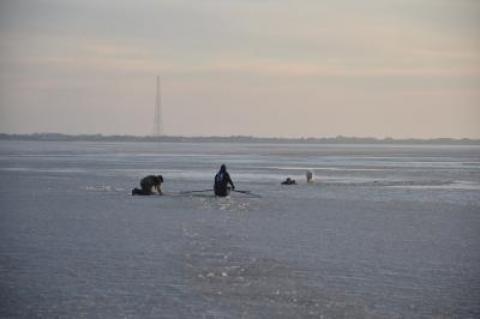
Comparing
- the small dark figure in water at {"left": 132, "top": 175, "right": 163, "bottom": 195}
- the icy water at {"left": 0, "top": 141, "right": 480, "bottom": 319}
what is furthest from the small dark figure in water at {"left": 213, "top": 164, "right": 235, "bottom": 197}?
the small dark figure in water at {"left": 132, "top": 175, "right": 163, "bottom": 195}

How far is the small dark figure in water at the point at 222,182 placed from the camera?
29.5 m

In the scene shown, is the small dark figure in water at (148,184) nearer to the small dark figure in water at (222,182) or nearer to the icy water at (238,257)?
the icy water at (238,257)

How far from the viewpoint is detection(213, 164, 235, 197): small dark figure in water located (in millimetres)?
29516

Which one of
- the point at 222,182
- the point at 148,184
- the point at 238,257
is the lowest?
the point at 238,257

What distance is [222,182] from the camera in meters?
29.8

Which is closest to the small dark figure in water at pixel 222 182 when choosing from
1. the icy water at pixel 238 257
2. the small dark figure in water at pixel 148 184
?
the icy water at pixel 238 257

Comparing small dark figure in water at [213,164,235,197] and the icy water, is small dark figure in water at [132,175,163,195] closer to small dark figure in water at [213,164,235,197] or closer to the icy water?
the icy water

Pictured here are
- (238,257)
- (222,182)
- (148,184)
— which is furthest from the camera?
(148,184)

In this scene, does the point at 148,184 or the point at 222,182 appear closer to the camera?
the point at 222,182

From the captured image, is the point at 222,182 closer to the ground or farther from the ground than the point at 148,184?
farther from the ground

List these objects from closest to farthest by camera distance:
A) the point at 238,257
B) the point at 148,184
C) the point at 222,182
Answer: the point at 238,257 < the point at 222,182 < the point at 148,184

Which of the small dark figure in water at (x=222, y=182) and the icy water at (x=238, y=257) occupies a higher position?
the small dark figure in water at (x=222, y=182)

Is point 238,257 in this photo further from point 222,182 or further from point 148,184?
point 148,184

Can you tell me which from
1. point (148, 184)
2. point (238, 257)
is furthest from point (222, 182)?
point (238, 257)
